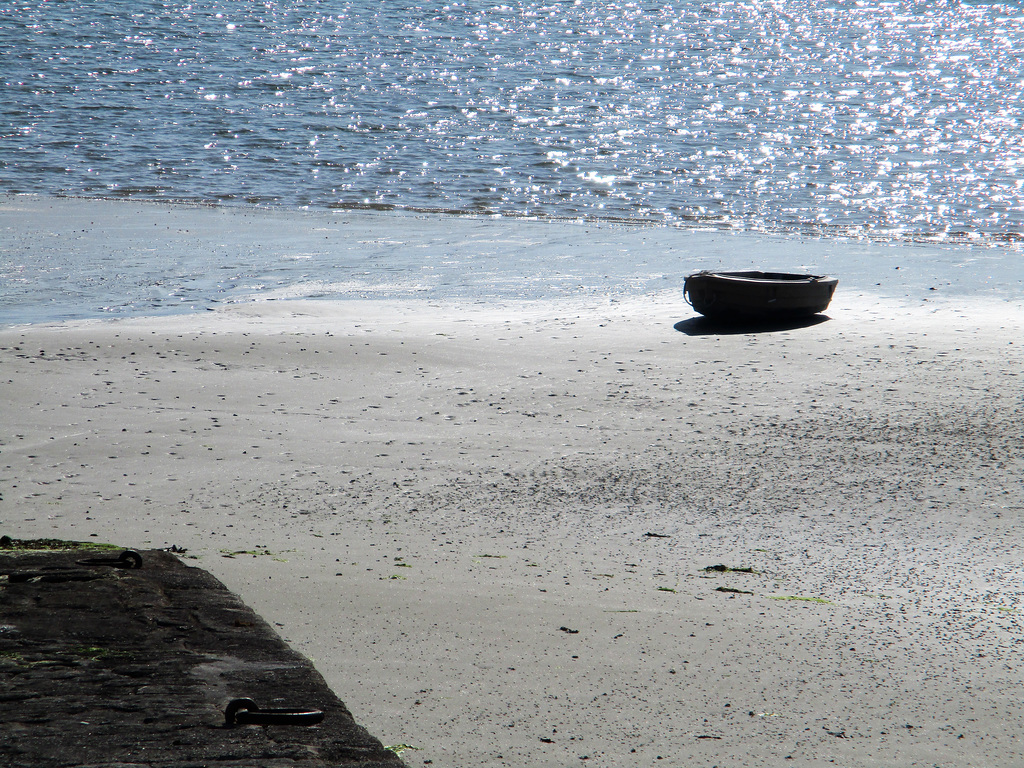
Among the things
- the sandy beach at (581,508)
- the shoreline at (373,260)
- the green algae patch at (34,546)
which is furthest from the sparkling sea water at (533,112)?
the green algae patch at (34,546)

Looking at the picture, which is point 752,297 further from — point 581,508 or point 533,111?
point 533,111

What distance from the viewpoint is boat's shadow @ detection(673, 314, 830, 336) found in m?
10.6

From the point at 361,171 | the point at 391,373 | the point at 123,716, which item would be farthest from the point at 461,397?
the point at 361,171

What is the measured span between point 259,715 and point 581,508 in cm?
424

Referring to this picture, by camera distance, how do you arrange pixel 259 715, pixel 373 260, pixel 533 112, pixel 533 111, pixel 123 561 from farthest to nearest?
pixel 533 111
pixel 533 112
pixel 373 260
pixel 123 561
pixel 259 715

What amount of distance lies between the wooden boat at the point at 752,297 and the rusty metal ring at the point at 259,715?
9.27m

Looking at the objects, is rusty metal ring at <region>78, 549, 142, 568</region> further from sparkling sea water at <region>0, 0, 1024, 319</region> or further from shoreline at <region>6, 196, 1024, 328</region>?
sparkling sea water at <region>0, 0, 1024, 319</region>

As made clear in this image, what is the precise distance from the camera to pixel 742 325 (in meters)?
10.9

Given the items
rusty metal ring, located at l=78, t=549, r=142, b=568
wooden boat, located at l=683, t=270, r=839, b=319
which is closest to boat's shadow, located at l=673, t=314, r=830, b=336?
wooden boat, located at l=683, t=270, r=839, b=319

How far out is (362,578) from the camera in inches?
→ 189

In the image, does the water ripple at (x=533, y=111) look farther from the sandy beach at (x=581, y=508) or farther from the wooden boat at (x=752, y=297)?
the sandy beach at (x=581, y=508)

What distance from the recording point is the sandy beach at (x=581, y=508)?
370cm

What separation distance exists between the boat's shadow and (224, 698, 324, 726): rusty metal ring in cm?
877

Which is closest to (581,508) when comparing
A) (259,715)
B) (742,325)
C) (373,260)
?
(259,715)
